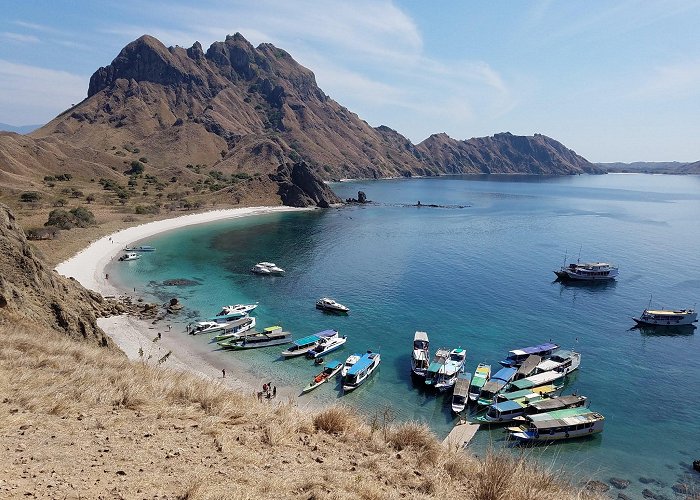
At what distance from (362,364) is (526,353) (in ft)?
50.6

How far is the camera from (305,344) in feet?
136

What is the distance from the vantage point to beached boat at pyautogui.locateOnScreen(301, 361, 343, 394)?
1371 inches

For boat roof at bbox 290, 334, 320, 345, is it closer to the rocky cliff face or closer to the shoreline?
the shoreline

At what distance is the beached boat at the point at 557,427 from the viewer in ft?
95.9

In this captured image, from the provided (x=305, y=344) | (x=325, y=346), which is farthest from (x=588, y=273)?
(x=305, y=344)

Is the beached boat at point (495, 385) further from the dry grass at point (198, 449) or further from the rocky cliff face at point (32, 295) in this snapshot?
the rocky cliff face at point (32, 295)

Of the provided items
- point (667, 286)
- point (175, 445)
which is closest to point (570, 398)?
point (175, 445)

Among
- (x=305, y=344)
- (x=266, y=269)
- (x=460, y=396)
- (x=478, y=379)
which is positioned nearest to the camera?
(x=460, y=396)

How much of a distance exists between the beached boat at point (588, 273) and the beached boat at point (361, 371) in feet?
149

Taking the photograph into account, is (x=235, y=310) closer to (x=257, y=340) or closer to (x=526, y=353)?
(x=257, y=340)

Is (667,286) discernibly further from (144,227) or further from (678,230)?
(144,227)

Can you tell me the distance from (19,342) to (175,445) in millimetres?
10275

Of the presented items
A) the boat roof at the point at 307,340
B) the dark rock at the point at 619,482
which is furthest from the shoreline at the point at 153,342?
the dark rock at the point at 619,482

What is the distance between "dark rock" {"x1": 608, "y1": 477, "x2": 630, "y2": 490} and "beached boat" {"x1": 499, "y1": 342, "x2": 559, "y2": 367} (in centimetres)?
1339
